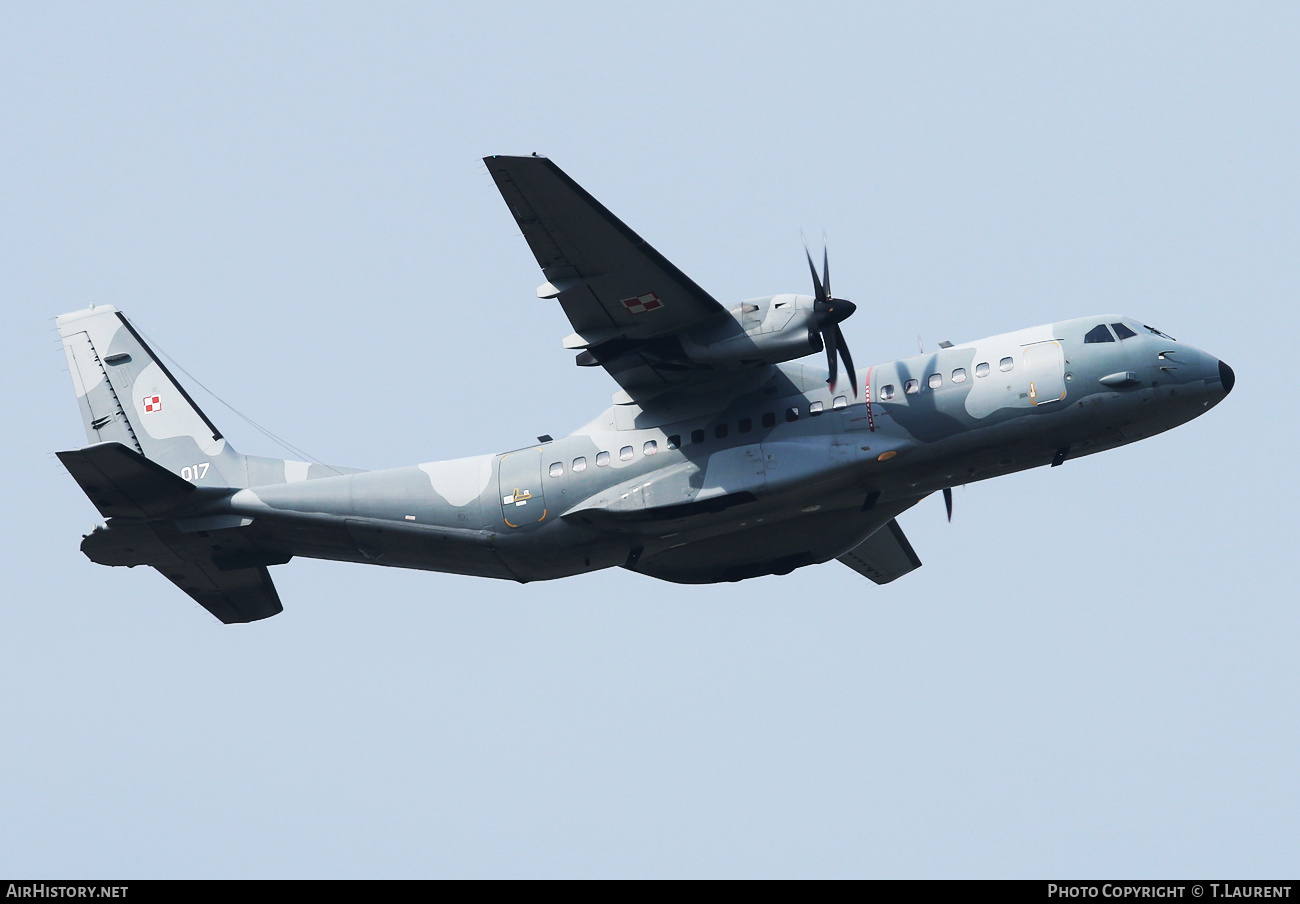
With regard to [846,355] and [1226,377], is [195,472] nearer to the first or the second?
[846,355]

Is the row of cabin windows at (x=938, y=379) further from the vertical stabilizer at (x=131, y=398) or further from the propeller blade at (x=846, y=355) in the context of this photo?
the vertical stabilizer at (x=131, y=398)

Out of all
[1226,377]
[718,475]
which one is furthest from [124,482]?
[1226,377]

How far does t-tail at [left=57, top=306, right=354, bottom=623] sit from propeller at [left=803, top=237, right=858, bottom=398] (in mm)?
11051

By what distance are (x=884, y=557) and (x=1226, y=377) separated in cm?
981

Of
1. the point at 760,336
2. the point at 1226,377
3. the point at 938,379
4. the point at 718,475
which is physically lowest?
the point at 718,475

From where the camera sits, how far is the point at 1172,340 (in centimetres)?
2797

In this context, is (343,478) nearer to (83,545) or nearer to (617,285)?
(83,545)

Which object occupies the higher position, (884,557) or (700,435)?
(700,435)

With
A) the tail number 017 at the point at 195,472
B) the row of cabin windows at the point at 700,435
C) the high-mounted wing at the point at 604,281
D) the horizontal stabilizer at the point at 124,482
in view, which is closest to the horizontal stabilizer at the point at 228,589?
the horizontal stabilizer at the point at 124,482

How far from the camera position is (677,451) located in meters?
29.2

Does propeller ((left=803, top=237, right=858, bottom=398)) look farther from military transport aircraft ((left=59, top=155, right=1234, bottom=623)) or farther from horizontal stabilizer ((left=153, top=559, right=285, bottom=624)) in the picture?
horizontal stabilizer ((left=153, top=559, right=285, bottom=624))
